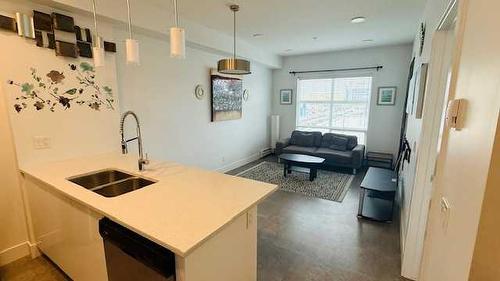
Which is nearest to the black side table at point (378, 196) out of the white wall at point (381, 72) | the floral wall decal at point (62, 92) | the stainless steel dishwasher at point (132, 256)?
the white wall at point (381, 72)

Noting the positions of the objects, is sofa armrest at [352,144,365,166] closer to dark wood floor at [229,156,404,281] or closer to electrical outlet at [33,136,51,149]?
dark wood floor at [229,156,404,281]

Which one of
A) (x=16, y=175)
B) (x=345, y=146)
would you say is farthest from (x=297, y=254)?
(x=345, y=146)

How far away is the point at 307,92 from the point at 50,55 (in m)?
5.28

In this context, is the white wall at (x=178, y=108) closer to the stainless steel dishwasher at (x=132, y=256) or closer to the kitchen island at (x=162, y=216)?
the kitchen island at (x=162, y=216)

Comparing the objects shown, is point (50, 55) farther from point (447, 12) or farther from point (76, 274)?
point (447, 12)

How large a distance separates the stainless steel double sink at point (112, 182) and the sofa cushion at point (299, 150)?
4.00 metres

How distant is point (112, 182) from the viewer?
1974mm

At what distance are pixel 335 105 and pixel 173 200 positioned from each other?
17.4ft

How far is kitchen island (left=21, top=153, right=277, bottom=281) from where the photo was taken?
1123mm

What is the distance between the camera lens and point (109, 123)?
2.74 m

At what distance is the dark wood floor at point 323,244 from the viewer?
2.09 metres

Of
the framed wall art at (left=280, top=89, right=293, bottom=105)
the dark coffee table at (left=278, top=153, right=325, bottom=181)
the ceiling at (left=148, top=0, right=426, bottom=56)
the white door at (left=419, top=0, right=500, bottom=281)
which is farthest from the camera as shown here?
the framed wall art at (left=280, top=89, right=293, bottom=105)

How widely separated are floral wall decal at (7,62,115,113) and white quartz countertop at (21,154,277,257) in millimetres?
598

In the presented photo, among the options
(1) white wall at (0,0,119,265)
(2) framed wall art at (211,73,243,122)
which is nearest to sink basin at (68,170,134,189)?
(1) white wall at (0,0,119,265)
